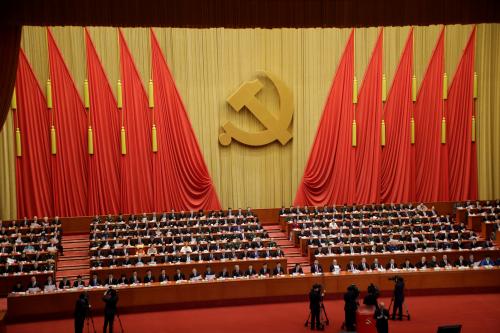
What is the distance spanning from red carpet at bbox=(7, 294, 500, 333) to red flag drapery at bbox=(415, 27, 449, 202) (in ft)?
27.4

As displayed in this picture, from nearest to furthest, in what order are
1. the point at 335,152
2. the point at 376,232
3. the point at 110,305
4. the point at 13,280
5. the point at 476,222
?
the point at 110,305, the point at 13,280, the point at 376,232, the point at 476,222, the point at 335,152

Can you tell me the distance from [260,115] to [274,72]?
1.53 metres

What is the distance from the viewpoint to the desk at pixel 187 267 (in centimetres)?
1488

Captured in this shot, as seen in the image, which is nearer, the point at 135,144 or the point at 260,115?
the point at 135,144

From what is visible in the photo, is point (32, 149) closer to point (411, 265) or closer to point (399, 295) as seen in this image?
point (411, 265)

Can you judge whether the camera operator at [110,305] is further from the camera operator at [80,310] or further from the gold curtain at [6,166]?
the gold curtain at [6,166]

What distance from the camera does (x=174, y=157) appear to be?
2161 cm

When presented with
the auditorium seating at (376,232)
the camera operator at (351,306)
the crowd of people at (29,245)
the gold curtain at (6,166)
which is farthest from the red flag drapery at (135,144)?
the camera operator at (351,306)

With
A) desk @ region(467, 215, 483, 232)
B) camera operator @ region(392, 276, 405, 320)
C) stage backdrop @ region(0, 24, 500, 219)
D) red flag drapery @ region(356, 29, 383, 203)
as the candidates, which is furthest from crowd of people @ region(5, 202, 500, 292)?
stage backdrop @ region(0, 24, 500, 219)

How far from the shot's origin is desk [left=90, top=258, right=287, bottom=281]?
48.8 ft

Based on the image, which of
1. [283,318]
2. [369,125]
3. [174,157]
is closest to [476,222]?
[369,125]

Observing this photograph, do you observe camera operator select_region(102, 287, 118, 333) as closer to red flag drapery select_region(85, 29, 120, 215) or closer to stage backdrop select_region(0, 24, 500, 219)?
red flag drapery select_region(85, 29, 120, 215)

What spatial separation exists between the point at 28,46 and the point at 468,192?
1508cm

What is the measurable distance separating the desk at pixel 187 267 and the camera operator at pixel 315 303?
3.17 meters
